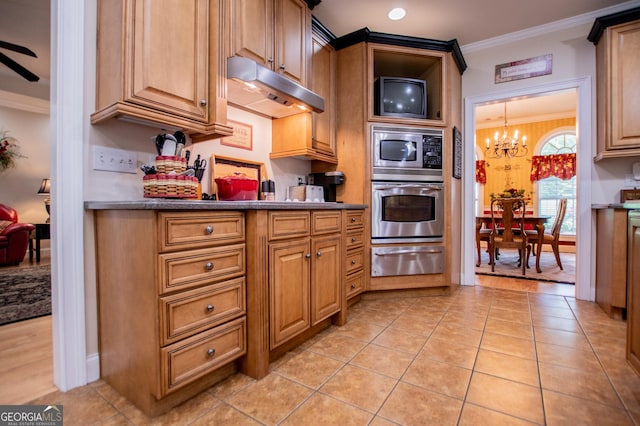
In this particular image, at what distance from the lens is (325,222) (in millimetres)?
1940

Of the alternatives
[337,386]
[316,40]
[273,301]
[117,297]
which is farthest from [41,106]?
[337,386]

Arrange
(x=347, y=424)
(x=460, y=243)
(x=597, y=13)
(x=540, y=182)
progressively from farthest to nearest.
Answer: (x=540, y=182) < (x=460, y=243) < (x=597, y=13) < (x=347, y=424)

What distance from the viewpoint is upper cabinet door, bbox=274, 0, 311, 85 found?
2.05 metres

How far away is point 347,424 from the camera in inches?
45.3

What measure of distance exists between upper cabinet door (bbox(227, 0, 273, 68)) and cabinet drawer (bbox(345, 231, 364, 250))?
1406mm

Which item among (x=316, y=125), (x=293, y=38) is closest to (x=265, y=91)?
(x=293, y=38)

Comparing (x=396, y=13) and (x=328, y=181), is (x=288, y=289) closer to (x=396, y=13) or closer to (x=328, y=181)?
(x=328, y=181)

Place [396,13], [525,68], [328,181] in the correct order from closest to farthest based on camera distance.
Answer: [396,13] < [328,181] < [525,68]

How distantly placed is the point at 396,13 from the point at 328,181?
1649 mm

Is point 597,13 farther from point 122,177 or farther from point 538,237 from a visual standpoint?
point 122,177

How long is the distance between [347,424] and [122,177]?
5.10ft

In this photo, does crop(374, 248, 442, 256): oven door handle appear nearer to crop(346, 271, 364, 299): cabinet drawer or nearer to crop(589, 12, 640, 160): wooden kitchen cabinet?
crop(346, 271, 364, 299): cabinet drawer

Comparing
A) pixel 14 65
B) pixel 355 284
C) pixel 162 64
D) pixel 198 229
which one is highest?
pixel 14 65

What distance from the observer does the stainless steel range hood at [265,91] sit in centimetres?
166
